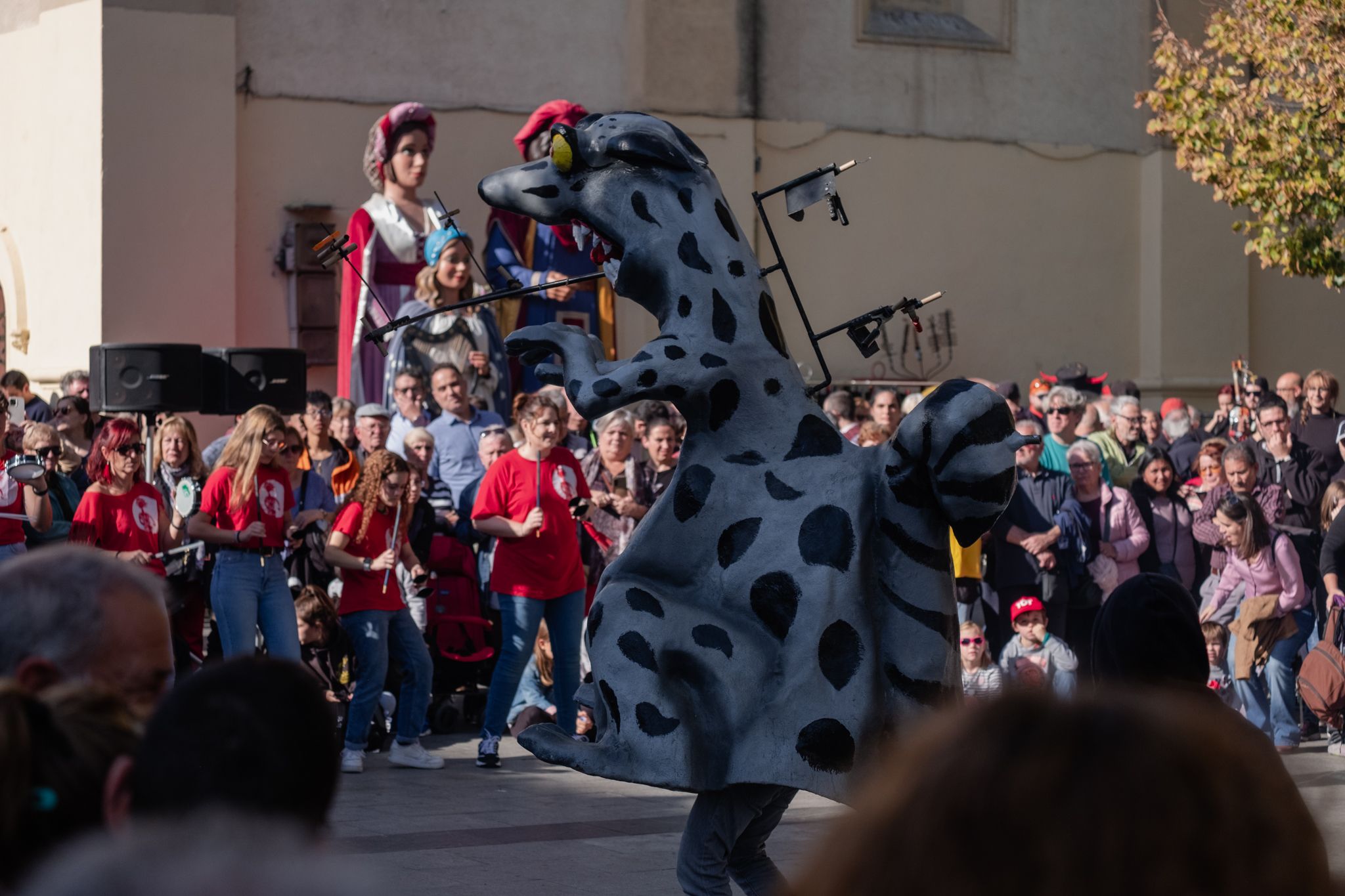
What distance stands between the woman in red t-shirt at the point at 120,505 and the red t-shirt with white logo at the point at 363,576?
888 mm

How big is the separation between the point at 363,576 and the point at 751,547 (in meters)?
4.60

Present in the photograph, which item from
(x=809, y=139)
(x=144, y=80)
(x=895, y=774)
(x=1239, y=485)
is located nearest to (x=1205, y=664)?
(x=895, y=774)

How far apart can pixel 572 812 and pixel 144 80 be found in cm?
971

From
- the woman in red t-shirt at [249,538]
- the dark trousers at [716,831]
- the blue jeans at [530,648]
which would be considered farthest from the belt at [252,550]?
the dark trousers at [716,831]

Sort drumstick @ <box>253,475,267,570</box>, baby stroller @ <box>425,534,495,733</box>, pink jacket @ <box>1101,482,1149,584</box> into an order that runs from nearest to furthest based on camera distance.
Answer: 1. drumstick @ <box>253,475,267,570</box>
2. baby stroller @ <box>425,534,495,733</box>
3. pink jacket @ <box>1101,482,1149,584</box>

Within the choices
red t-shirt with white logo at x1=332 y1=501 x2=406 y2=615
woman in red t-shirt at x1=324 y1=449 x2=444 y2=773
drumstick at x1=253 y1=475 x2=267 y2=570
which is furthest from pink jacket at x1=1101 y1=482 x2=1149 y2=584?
drumstick at x1=253 y1=475 x2=267 y2=570

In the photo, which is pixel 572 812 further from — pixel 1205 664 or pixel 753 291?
pixel 1205 664

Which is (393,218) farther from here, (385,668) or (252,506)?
(385,668)

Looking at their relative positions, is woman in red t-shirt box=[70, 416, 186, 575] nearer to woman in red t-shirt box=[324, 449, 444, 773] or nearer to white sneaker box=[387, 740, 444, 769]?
woman in red t-shirt box=[324, 449, 444, 773]

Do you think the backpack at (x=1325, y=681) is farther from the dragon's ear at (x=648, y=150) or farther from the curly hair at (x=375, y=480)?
the dragon's ear at (x=648, y=150)

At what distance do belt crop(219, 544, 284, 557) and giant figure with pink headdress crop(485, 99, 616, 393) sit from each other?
189 inches

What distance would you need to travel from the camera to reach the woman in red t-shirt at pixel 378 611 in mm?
9109

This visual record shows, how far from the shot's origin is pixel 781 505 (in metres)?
4.99

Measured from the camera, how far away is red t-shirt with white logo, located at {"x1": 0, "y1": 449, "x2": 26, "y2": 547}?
28.1 ft
